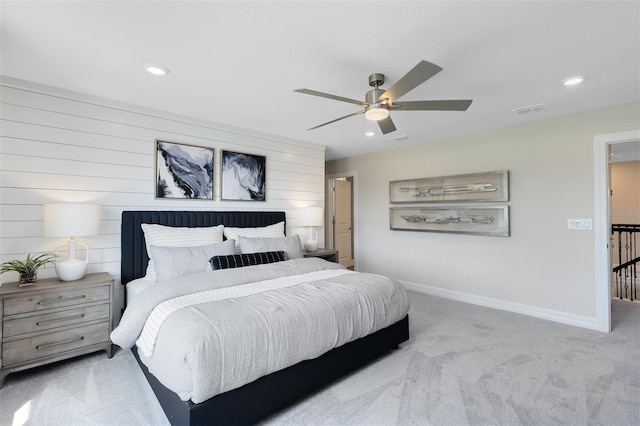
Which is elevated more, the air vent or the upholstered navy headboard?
the air vent

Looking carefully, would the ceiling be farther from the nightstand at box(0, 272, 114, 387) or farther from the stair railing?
the stair railing

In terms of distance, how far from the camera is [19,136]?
8.87 feet

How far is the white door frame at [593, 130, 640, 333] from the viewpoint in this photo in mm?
3307

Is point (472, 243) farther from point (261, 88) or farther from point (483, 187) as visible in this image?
point (261, 88)

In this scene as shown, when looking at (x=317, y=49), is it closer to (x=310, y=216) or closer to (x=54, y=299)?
(x=310, y=216)

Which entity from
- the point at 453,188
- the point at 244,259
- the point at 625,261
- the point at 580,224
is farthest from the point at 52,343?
the point at 625,261

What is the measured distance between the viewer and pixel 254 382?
5.97 ft

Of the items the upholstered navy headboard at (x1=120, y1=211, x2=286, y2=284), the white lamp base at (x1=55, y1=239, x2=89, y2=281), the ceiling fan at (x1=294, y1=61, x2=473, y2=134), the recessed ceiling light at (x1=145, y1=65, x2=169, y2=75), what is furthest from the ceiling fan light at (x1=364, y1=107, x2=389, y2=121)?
the white lamp base at (x1=55, y1=239, x2=89, y2=281)

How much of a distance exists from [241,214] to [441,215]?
3018 mm

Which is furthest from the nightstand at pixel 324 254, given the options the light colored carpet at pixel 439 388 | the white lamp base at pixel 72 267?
the white lamp base at pixel 72 267

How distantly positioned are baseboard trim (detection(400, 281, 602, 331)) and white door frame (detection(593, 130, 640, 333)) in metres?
0.14

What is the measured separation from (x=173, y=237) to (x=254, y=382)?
6.39 ft

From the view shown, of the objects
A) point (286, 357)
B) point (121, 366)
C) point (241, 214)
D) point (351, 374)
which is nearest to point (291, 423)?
point (286, 357)

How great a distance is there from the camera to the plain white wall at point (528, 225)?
347cm
